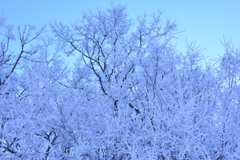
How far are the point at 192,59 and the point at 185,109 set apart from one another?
3633 mm

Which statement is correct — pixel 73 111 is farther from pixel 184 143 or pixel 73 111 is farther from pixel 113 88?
pixel 184 143

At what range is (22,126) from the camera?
4031mm

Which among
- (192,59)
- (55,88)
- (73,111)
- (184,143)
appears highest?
(192,59)

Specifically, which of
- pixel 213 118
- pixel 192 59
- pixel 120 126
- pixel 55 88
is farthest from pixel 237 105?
pixel 55 88

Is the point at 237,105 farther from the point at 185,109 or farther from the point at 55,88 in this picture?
the point at 55,88

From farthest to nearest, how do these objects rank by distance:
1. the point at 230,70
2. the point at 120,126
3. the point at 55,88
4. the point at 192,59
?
the point at 192,59, the point at 230,70, the point at 55,88, the point at 120,126

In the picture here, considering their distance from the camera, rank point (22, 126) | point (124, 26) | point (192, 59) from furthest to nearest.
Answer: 1. point (124, 26)
2. point (192, 59)
3. point (22, 126)

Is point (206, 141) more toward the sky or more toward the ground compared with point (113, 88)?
more toward the ground

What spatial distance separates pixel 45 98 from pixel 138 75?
2.33 metres

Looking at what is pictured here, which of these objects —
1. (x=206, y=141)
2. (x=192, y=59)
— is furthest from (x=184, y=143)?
(x=192, y=59)

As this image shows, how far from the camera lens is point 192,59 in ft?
22.3

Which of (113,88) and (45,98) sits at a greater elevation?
(113,88)

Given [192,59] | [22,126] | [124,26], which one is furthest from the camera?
[124,26]

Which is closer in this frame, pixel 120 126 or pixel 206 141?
pixel 206 141
